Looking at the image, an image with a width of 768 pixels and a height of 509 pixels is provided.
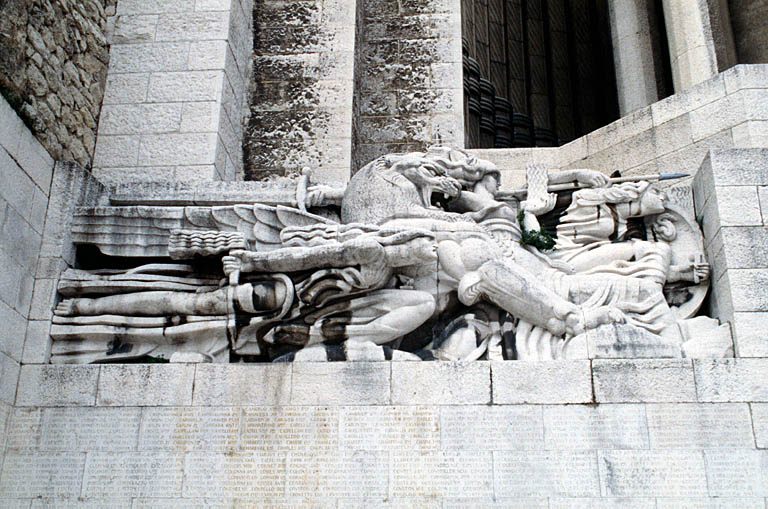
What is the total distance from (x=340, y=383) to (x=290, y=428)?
0.55 metres

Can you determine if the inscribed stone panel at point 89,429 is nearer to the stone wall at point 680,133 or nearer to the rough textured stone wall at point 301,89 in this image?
the rough textured stone wall at point 301,89

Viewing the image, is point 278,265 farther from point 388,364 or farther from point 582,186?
point 582,186

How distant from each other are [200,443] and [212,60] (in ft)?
17.7

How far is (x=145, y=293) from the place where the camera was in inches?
311

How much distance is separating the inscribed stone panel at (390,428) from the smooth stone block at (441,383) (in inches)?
4.0

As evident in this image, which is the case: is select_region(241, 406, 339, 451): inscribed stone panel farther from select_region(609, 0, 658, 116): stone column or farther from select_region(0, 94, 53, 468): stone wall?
select_region(609, 0, 658, 116): stone column

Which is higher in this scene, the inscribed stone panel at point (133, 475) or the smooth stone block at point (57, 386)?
the smooth stone block at point (57, 386)

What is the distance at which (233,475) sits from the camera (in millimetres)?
7016

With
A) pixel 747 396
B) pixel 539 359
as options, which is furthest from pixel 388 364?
pixel 747 396

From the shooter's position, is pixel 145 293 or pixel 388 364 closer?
pixel 388 364

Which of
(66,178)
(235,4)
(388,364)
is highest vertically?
(235,4)

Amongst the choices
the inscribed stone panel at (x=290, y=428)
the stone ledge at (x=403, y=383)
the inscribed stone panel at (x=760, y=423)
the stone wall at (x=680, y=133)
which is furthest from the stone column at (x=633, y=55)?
the inscribed stone panel at (x=290, y=428)

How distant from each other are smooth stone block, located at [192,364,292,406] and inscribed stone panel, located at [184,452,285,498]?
46 centimetres

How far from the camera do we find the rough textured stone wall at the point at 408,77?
1207 cm
